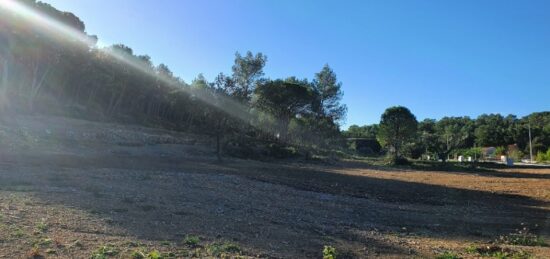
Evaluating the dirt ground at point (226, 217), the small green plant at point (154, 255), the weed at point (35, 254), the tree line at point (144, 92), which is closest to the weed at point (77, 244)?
the dirt ground at point (226, 217)

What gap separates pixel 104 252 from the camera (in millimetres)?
6562

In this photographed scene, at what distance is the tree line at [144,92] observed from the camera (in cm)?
4525

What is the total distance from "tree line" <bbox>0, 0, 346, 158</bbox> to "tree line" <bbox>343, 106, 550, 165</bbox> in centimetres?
1358

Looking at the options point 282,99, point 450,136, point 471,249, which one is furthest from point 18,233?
point 450,136

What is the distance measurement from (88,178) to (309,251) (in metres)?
9.18

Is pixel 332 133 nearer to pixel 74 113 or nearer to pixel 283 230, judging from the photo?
pixel 74 113

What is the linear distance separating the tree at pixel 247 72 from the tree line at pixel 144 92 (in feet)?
0.54

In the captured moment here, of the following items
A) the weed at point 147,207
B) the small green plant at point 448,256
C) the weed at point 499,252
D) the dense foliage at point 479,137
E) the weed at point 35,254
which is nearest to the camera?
the weed at point 35,254

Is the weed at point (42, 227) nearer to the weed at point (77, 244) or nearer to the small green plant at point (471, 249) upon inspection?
the weed at point (77, 244)

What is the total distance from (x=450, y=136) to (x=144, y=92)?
71917 mm

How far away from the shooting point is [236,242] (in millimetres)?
8086

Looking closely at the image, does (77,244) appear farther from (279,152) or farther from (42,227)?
(279,152)

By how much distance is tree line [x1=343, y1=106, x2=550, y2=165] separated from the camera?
6856 cm

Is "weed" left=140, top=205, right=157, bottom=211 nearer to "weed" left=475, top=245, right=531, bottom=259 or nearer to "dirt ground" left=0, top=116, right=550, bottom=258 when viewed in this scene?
"dirt ground" left=0, top=116, right=550, bottom=258
